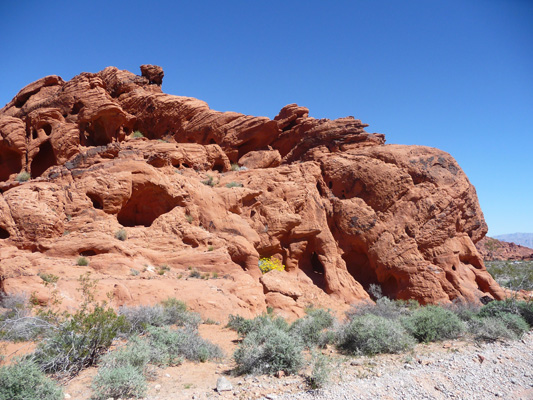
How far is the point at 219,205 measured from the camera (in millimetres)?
16078

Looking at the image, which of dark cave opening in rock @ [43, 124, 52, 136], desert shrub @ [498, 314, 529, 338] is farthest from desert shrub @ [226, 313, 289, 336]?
dark cave opening in rock @ [43, 124, 52, 136]

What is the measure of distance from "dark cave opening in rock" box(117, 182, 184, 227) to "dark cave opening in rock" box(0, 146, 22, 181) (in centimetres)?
989

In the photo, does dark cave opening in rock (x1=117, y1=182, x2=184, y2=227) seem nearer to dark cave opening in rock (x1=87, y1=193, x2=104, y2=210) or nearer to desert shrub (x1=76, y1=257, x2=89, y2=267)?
dark cave opening in rock (x1=87, y1=193, x2=104, y2=210)

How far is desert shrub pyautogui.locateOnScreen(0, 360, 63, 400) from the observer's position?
4.74 meters

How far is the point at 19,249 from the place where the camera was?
11688 mm

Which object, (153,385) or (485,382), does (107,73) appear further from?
(485,382)

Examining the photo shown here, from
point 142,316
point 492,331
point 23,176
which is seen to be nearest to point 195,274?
point 142,316

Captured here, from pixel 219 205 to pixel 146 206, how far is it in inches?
131

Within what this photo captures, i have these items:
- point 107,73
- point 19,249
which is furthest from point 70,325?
point 107,73

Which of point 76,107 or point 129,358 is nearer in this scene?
point 129,358

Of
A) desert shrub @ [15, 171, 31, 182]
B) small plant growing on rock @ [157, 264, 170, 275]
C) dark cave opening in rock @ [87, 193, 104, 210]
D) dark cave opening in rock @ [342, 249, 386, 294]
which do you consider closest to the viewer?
small plant growing on rock @ [157, 264, 170, 275]

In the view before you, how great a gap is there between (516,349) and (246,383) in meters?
6.25

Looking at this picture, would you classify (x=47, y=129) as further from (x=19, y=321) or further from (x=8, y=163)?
(x=19, y=321)

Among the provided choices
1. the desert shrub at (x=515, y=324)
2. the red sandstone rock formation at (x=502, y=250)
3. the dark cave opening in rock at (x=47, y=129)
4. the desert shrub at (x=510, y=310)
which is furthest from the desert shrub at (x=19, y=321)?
the red sandstone rock formation at (x=502, y=250)
